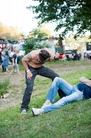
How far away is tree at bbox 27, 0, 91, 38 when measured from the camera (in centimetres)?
2361

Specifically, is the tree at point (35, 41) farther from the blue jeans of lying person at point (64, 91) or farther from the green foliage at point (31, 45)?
the blue jeans of lying person at point (64, 91)

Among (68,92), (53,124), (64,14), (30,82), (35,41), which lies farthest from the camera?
(35,41)

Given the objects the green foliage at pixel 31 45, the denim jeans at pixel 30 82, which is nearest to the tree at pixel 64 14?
the green foliage at pixel 31 45

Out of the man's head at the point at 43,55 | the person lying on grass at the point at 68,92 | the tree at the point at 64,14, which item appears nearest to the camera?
the person lying on grass at the point at 68,92

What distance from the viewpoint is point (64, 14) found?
25.5 meters

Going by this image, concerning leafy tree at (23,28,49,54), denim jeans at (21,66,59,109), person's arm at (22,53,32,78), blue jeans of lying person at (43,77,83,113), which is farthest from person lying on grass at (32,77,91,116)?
leafy tree at (23,28,49,54)

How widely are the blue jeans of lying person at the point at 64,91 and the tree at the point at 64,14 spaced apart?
16692 mm

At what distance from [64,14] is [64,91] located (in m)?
19.5

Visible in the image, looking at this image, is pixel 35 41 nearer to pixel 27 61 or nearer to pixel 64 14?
pixel 64 14

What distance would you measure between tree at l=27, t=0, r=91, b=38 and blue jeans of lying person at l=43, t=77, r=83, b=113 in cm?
1669

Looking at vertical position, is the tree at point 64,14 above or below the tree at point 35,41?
above

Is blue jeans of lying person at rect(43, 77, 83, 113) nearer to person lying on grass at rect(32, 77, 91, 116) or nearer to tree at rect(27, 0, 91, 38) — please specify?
person lying on grass at rect(32, 77, 91, 116)

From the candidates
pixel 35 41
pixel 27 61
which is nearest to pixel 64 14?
pixel 35 41

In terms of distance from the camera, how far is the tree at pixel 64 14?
929 inches
